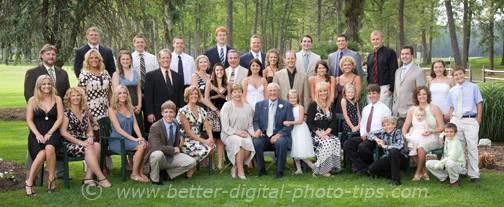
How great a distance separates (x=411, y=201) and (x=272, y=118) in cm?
236

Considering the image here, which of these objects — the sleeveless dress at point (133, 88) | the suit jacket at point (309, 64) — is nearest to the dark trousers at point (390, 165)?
the suit jacket at point (309, 64)

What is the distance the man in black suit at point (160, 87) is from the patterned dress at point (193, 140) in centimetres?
50

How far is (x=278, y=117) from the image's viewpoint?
6.82m

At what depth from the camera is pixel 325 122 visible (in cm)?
693

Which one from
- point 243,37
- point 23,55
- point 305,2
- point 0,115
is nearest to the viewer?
point 23,55

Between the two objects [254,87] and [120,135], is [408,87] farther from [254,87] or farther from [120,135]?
[120,135]

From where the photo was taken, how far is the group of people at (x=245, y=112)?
238 inches

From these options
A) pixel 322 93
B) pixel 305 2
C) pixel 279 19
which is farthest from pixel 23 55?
pixel 305 2

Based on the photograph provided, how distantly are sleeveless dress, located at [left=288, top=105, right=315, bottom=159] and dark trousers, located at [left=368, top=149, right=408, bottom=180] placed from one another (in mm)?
892

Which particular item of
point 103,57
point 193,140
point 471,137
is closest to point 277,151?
point 193,140

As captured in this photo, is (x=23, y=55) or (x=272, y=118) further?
(x=23, y=55)

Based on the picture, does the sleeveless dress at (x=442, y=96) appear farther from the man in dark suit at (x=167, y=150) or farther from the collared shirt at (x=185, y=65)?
the collared shirt at (x=185, y=65)

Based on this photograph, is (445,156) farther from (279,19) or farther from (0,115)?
(279,19)

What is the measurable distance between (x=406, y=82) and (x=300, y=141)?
1.81 m
